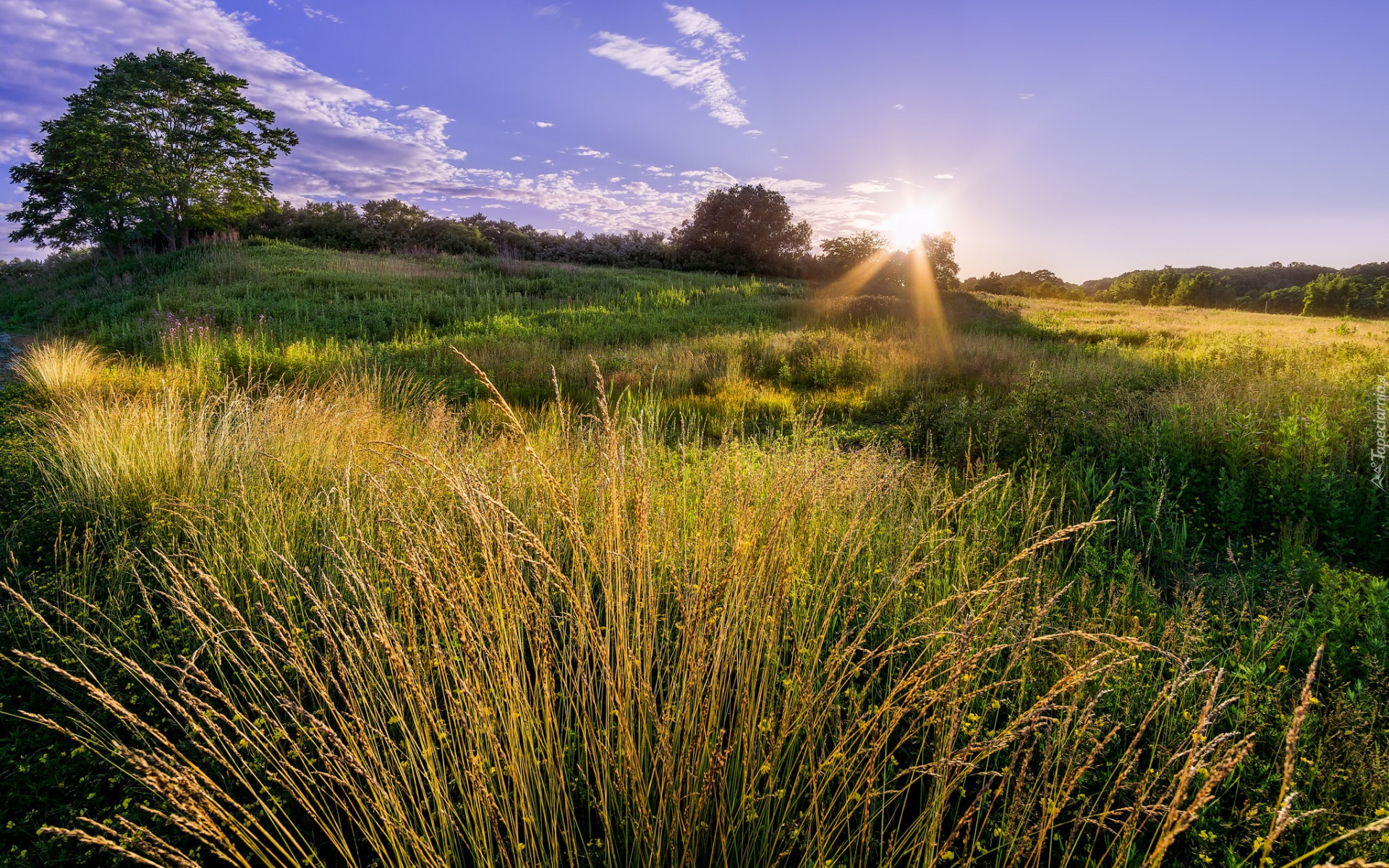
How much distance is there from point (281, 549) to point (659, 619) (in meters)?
2.29

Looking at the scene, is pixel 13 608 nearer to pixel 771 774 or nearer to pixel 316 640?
pixel 316 640

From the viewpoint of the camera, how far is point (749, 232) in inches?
1512

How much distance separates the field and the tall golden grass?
3cm

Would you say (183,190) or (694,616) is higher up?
(183,190)

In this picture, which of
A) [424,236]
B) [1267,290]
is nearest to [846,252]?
[424,236]

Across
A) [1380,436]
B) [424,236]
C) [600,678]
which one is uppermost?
[424,236]

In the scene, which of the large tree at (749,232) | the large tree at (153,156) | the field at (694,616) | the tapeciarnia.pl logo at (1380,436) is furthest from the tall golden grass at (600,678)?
the large tree at (749,232)

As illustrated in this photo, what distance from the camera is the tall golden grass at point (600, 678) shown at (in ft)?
4.83

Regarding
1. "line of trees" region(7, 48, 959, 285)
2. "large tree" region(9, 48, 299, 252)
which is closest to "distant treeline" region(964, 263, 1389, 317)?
"line of trees" region(7, 48, 959, 285)

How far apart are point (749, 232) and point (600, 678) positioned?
38.5 meters

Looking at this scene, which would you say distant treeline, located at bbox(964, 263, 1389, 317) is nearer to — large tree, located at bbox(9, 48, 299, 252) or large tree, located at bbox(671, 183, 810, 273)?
large tree, located at bbox(671, 183, 810, 273)

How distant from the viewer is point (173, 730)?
2734mm

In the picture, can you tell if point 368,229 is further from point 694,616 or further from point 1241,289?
point 1241,289

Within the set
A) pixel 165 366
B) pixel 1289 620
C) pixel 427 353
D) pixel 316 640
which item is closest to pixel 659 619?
pixel 316 640
